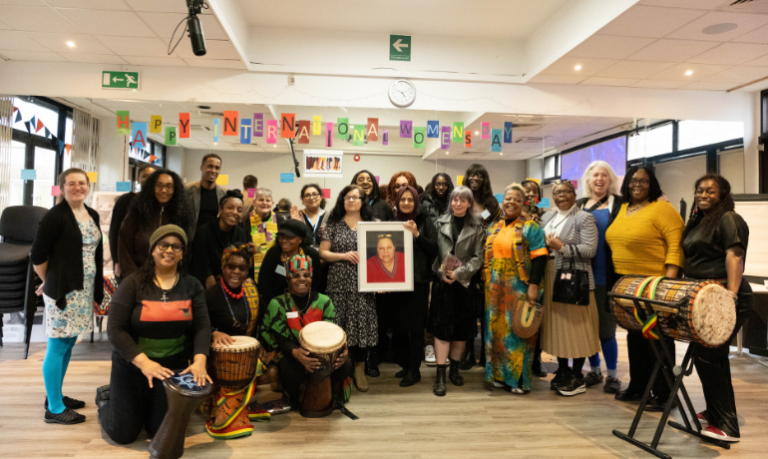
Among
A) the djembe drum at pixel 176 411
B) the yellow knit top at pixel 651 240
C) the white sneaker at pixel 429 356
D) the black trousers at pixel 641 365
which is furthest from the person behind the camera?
the white sneaker at pixel 429 356

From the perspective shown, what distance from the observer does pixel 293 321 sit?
3012 mm

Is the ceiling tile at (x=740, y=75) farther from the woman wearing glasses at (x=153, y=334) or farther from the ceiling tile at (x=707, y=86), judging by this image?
the woman wearing glasses at (x=153, y=334)

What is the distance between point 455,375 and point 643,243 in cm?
182

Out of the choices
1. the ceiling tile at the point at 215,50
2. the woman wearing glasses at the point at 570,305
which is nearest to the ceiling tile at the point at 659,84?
the woman wearing glasses at the point at 570,305

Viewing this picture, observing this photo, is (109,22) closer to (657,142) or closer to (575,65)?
(575,65)

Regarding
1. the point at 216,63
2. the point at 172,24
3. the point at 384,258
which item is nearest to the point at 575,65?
the point at 384,258

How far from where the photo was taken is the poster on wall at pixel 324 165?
5.57m

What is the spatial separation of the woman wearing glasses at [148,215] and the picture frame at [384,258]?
134cm

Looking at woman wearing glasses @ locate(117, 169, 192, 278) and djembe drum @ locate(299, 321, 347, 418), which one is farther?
woman wearing glasses @ locate(117, 169, 192, 278)

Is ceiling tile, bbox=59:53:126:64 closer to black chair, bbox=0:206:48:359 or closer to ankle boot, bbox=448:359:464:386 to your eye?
black chair, bbox=0:206:48:359

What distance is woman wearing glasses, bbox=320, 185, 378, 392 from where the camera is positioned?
11.2 feet

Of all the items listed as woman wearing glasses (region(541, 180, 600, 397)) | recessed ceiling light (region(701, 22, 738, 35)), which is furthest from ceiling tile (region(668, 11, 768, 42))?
woman wearing glasses (region(541, 180, 600, 397))

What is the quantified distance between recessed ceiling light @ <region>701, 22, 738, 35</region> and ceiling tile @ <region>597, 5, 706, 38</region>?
12.5 inches

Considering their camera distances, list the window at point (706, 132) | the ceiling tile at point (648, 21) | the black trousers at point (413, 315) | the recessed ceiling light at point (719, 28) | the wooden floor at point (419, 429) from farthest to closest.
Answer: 1. the window at point (706, 132)
2. the recessed ceiling light at point (719, 28)
3. the ceiling tile at point (648, 21)
4. the black trousers at point (413, 315)
5. the wooden floor at point (419, 429)
